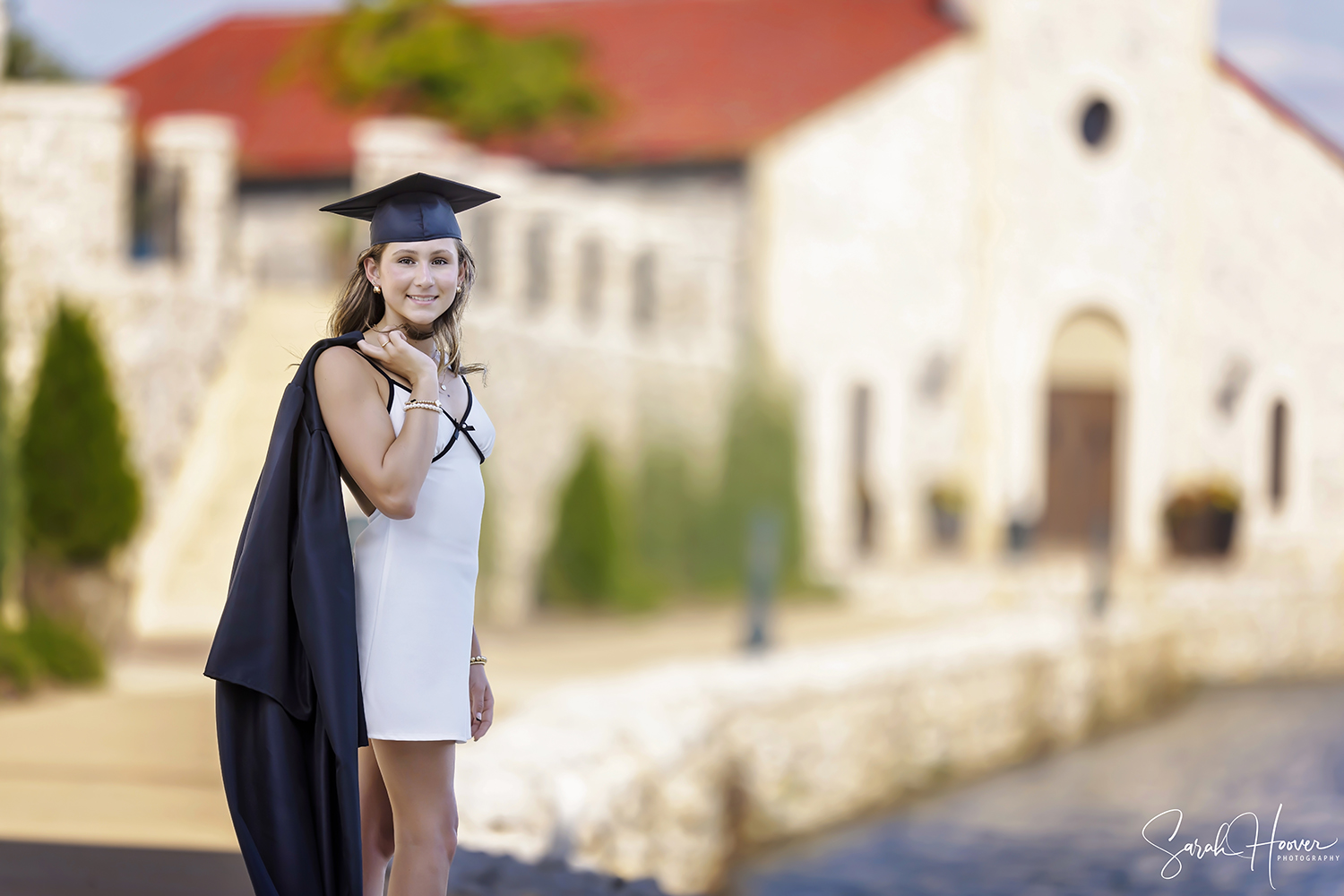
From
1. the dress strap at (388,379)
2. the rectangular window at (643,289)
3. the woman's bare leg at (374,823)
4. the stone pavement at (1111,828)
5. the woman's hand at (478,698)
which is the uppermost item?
the rectangular window at (643,289)

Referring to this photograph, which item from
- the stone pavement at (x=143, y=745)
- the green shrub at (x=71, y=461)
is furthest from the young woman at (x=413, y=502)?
the green shrub at (x=71, y=461)

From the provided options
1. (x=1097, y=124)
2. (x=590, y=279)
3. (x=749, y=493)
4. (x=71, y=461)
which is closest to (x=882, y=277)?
(x=1097, y=124)

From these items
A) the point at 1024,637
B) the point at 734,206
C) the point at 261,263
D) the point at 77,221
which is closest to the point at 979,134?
the point at 734,206

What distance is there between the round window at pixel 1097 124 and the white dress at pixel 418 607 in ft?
62.6

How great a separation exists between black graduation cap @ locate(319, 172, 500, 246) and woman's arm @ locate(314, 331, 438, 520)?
0.21 meters

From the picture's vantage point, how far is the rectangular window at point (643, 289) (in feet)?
63.3

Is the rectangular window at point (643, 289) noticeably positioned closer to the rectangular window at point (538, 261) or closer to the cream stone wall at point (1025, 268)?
the rectangular window at point (538, 261)

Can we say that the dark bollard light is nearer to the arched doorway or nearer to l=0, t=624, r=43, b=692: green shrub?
l=0, t=624, r=43, b=692: green shrub

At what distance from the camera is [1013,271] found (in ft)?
67.8

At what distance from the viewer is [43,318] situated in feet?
38.2

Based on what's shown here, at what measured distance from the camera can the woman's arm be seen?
8.93 feet

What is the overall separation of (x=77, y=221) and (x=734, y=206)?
985 cm

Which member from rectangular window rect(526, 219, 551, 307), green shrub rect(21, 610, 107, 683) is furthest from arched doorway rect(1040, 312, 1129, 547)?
green shrub rect(21, 610, 107, 683)

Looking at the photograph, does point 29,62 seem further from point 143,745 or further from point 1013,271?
point 143,745
